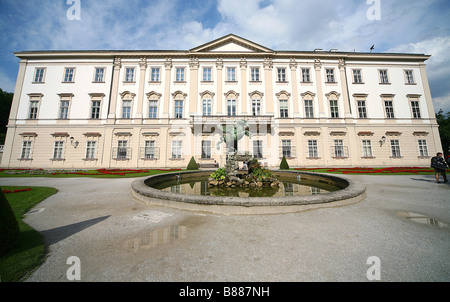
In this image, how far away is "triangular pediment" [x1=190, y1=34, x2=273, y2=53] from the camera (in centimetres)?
2206

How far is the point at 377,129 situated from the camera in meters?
21.2

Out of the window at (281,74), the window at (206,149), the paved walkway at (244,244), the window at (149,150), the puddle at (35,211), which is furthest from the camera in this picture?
the window at (281,74)

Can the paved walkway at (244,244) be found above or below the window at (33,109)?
below

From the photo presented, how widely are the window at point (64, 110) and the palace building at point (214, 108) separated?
0.45 feet

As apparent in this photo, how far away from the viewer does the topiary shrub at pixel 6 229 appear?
2.37 meters

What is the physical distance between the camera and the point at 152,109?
21.4 m

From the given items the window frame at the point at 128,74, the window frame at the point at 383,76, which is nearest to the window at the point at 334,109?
the window frame at the point at 383,76

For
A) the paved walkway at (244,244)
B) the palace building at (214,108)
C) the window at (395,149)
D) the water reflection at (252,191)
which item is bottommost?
the paved walkway at (244,244)

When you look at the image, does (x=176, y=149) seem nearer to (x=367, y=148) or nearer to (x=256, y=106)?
(x=256, y=106)

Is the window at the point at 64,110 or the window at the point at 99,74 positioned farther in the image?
the window at the point at 99,74

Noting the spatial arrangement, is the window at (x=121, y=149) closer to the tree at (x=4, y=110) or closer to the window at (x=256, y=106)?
the window at (x=256, y=106)

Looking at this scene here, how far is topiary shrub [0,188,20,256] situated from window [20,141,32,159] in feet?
88.7

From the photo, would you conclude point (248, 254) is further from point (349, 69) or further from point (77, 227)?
point (349, 69)
